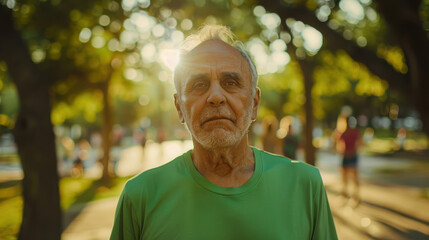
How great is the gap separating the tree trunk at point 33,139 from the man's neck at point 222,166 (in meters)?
3.91

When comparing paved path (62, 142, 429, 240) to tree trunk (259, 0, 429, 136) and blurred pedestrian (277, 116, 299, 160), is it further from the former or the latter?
tree trunk (259, 0, 429, 136)

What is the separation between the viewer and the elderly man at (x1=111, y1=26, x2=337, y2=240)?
5.52ft

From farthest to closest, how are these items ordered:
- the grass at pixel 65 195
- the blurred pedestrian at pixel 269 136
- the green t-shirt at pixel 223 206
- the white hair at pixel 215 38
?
1. the blurred pedestrian at pixel 269 136
2. the grass at pixel 65 195
3. the white hair at pixel 215 38
4. the green t-shirt at pixel 223 206

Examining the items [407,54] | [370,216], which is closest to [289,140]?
[370,216]

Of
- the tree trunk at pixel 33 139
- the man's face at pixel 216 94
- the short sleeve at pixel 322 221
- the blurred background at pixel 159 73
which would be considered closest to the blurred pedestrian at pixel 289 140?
the blurred background at pixel 159 73

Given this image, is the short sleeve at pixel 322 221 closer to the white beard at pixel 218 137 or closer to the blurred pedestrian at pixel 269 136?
the white beard at pixel 218 137

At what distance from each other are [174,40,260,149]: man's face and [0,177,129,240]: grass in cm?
677

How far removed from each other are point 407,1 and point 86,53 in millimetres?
9924

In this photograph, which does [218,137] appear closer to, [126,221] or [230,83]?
[230,83]

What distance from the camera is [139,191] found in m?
1.75

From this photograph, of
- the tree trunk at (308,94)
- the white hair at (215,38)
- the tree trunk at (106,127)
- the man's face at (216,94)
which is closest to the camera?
the man's face at (216,94)

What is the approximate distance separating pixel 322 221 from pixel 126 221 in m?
0.97

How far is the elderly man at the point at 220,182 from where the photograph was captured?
1682 millimetres

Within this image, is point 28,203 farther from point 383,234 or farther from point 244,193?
point 383,234
